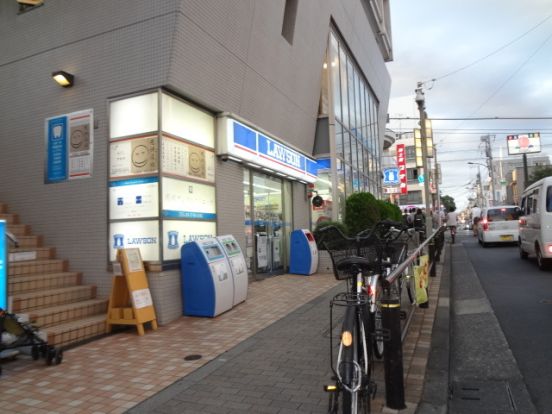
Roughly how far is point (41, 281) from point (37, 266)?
49 centimetres

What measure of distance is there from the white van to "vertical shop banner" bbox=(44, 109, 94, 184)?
9858mm

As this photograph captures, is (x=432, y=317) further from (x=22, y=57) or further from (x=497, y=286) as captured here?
(x=22, y=57)

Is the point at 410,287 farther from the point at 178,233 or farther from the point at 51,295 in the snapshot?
the point at 51,295

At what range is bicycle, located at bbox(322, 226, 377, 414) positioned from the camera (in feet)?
8.63

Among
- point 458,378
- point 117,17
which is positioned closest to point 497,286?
point 458,378

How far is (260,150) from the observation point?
10062 millimetres

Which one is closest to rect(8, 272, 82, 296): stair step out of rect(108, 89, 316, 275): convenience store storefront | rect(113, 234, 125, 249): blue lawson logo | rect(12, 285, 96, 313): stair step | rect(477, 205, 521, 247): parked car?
rect(12, 285, 96, 313): stair step

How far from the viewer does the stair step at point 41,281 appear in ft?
20.1

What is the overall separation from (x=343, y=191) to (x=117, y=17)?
10.4 metres

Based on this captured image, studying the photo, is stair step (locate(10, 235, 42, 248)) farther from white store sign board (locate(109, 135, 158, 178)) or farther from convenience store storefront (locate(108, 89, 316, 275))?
white store sign board (locate(109, 135, 158, 178))

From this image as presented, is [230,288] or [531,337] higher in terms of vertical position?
[230,288]

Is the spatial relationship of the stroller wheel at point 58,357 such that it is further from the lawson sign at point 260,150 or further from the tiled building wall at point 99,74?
the lawson sign at point 260,150

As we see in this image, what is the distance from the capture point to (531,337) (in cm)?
529

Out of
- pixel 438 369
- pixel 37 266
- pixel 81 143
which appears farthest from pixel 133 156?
pixel 438 369
